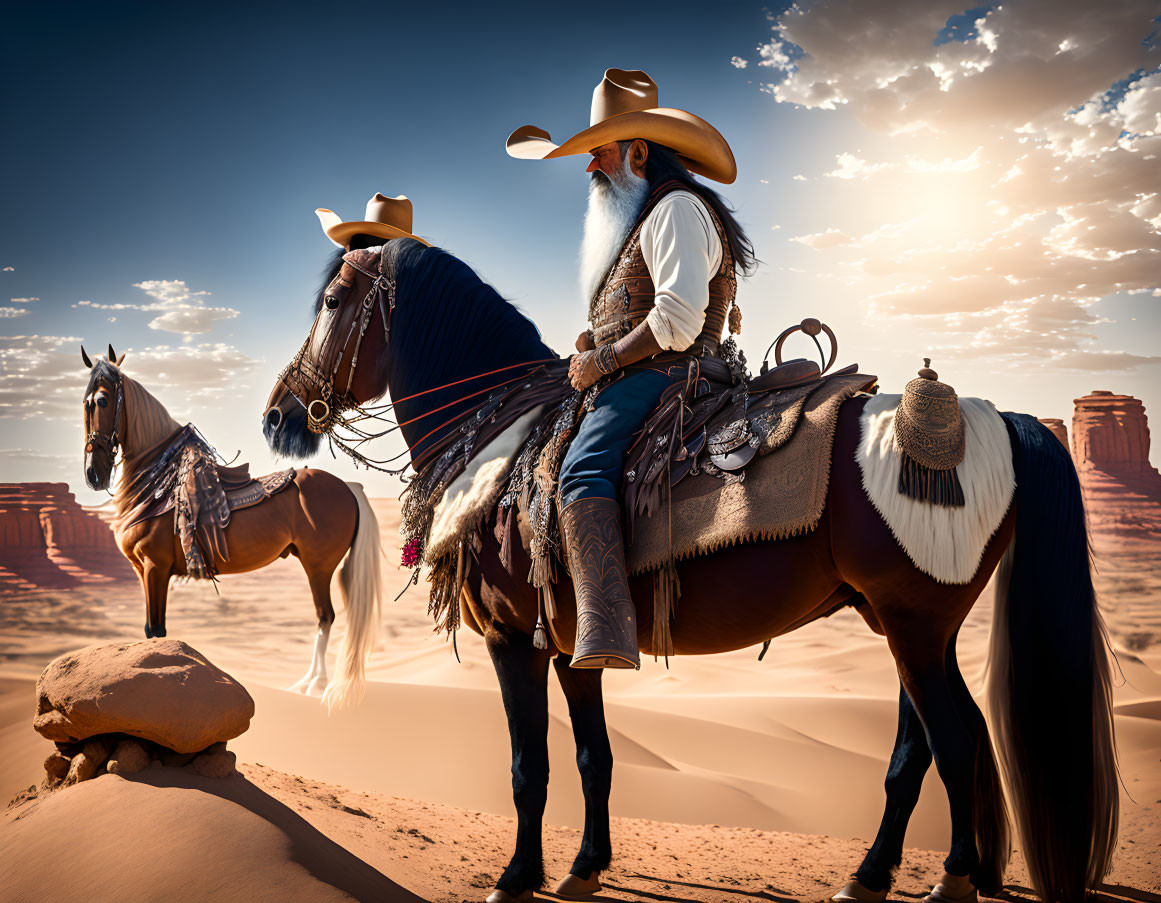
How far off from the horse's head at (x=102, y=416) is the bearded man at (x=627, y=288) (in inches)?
193

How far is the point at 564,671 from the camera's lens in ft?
11.3

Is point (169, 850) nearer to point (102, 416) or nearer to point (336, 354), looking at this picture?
point (336, 354)

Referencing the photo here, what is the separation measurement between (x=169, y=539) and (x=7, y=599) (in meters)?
25.4

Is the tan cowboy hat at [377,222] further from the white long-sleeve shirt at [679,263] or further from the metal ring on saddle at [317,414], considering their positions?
the white long-sleeve shirt at [679,263]

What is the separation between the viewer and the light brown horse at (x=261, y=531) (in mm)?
6504

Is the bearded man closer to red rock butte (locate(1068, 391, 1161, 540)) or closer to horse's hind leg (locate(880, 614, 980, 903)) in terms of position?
horse's hind leg (locate(880, 614, 980, 903))

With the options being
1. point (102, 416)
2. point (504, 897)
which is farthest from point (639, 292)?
point (102, 416)

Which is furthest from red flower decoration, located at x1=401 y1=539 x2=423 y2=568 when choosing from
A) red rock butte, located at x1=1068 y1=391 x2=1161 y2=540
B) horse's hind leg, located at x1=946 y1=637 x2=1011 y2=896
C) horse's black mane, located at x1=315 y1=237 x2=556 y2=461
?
red rock butte, located at x1=1068 y1=391 x2=1161 y2=540

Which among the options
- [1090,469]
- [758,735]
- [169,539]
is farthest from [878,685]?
[1090,469]

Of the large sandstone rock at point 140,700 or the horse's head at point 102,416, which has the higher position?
the horse's head at point 102,416

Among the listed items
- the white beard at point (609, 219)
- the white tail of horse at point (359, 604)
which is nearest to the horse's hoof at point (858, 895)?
the white beard at point (609, 219)

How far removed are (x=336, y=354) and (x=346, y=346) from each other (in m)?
0.06

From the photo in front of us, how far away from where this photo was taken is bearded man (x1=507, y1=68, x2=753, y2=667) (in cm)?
262

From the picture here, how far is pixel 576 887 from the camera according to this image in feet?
10.8
